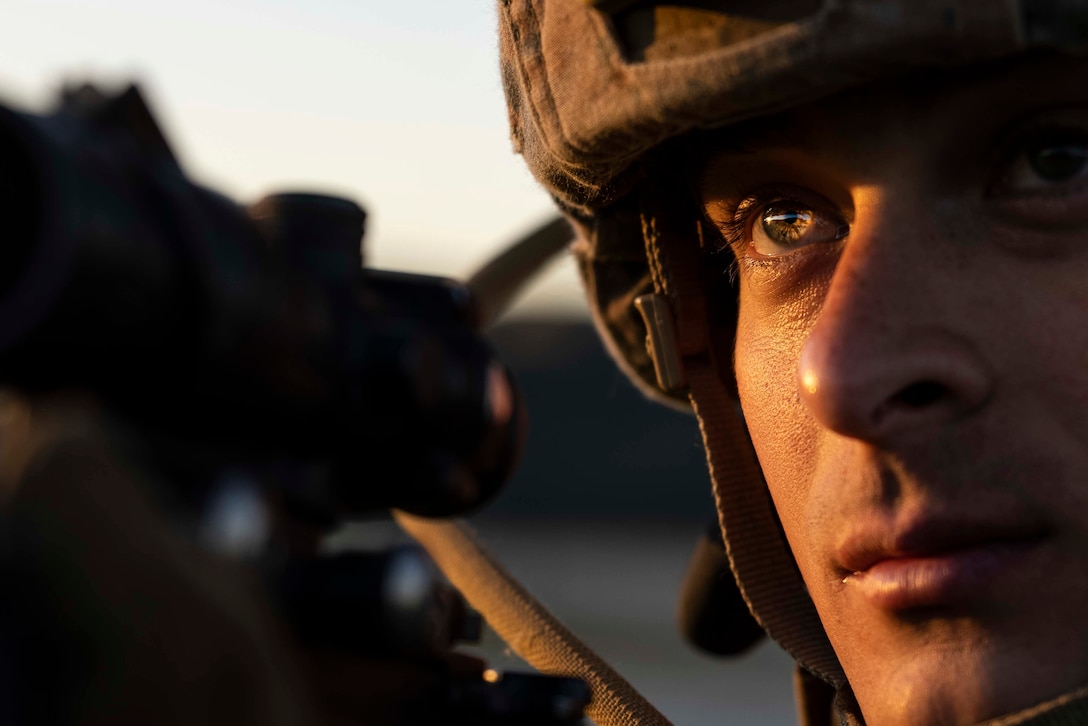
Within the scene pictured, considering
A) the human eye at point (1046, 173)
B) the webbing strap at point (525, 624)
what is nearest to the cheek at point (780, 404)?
the human eye at point (1046, 173)

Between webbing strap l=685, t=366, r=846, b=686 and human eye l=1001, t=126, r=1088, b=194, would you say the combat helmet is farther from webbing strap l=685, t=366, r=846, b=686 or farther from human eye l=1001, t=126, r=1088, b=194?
human eye l=1001, t=126, r=1088, b=194

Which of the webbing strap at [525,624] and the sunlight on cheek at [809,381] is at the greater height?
the sunlight on cheek at [809,381]

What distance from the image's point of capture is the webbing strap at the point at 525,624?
1.81 m

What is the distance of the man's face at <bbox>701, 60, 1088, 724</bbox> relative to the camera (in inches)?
46.4

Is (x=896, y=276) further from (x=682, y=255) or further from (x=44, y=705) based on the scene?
(x=44, y=705)

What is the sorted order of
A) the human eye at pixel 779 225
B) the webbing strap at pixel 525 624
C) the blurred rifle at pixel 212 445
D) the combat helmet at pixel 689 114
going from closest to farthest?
the blurred rifle at pixel 212 445 → the combat helmet at pixel 689 114 → the human eye at pixel 779 225 → the webbing strap at pixel 525 624

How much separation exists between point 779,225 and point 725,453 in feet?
1.54

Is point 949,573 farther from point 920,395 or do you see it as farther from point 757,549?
point 757,549

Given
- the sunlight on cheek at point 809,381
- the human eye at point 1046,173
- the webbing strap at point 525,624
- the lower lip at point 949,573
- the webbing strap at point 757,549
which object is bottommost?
the webbing strap at point 525,624

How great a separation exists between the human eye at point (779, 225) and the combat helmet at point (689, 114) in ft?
0.43

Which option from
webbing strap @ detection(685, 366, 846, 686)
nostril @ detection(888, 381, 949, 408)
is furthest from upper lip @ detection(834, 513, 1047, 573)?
webbing strap @ detection(685, 366, 846, 686)

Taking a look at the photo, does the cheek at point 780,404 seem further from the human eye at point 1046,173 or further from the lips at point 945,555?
the human eye at point 1046,173

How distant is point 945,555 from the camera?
1.22 meters

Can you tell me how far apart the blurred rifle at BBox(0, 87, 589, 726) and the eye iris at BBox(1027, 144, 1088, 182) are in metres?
0.69
